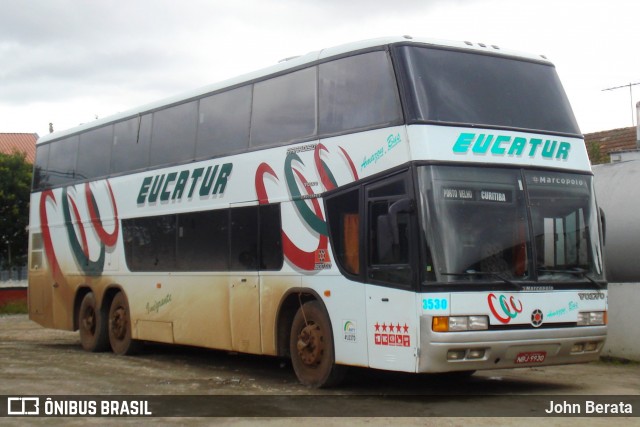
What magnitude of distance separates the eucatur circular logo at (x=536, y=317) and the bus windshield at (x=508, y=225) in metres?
0.36

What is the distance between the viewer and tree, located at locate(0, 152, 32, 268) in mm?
43281

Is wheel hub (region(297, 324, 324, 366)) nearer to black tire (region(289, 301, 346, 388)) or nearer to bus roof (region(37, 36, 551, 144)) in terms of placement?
black tire (region(289, 301, 346, 388))

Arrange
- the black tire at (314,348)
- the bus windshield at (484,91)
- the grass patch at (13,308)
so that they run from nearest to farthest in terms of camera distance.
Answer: the bus windshield at (484,91) → the black tire at (314,348) → the grass patch at (13,308)

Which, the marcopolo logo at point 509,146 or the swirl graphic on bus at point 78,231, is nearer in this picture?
the marcopolo logo at point 509,146

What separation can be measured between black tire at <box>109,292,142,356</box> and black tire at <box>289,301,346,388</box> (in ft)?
18.1

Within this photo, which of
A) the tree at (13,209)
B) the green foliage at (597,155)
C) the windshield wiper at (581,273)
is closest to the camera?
the windshield wiper at (581,273)

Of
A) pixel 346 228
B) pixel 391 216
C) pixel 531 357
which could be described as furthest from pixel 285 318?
pixel 531 357

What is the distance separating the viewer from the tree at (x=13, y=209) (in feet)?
142

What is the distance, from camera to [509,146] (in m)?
10.9

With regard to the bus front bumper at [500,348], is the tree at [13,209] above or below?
above

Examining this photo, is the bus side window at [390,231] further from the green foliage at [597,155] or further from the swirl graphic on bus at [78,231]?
the green foliage at [597,155]

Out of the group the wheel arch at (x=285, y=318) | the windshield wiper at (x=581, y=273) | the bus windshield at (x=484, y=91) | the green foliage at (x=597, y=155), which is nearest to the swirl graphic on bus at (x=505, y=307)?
the windshield wiper at (x=581, y=273)

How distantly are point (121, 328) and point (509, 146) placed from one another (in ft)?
29.7

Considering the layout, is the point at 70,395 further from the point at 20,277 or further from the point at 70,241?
the point at 20,277
